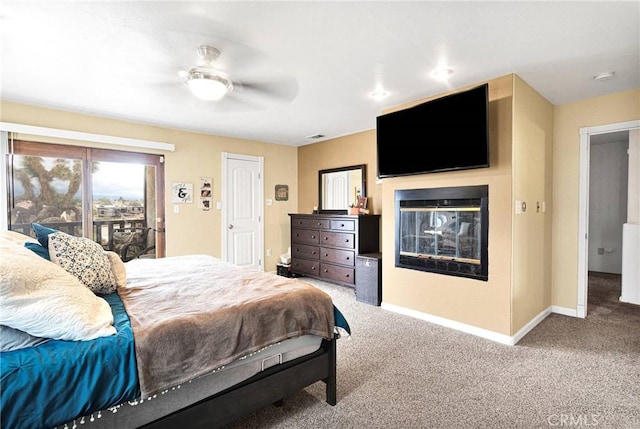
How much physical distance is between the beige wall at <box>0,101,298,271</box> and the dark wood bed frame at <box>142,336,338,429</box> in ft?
11.2

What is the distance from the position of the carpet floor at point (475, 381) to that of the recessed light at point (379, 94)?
239cm

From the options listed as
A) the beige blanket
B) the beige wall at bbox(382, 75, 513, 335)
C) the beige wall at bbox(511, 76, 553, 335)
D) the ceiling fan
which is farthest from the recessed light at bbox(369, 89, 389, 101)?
the beige blanket

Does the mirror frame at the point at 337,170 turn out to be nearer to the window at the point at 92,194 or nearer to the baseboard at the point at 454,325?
the baseboard at the point at 454,325

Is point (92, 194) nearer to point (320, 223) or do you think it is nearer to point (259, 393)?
point (320, 223)

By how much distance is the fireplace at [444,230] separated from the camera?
3027 mm

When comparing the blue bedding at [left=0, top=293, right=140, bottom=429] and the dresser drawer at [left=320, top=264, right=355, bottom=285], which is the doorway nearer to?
the dresser drawer at [left=320, top=264, right=355, bottom=285]

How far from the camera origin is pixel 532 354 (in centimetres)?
266

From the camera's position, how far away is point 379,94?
329 centimetres

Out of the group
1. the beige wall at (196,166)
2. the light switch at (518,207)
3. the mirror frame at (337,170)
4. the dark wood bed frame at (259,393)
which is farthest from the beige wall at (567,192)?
the beige wall at (196,166)

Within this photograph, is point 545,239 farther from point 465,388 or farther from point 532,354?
point 465,388

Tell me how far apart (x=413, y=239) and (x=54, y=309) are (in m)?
3.15

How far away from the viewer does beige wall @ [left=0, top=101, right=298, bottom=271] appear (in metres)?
3.77

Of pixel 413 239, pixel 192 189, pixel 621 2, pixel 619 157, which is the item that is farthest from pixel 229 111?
pixel 619 157

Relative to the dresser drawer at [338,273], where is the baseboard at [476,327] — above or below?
below
